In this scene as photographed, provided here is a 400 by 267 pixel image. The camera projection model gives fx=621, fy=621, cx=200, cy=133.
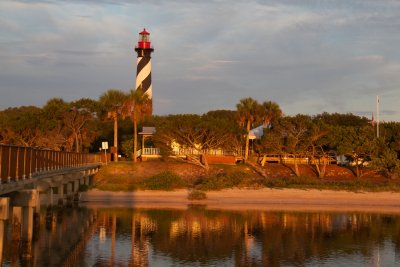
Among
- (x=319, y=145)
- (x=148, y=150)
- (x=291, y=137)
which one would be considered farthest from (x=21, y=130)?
(x=319, y=145)

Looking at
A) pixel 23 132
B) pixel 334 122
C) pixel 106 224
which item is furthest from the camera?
pixel 334 122

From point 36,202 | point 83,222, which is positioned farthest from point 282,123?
point 36,202

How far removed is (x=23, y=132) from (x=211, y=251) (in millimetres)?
43602

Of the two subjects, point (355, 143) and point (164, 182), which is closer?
point (164, 182)

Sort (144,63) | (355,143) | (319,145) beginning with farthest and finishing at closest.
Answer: (144,63)
(319,145)
(355,143)

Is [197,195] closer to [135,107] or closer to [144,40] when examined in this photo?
[135,107]

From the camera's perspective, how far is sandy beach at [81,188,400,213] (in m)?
47.8

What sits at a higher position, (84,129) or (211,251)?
(84,129)

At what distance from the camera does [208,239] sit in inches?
1251

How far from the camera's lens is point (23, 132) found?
67062mm

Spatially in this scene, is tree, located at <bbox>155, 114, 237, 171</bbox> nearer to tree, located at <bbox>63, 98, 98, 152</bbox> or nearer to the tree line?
the tree line

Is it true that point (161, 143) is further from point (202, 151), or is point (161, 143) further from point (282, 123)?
point (282, 123)

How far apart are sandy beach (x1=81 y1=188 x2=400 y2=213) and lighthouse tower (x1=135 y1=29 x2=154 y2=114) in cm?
2973

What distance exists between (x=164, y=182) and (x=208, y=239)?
20.3 m
